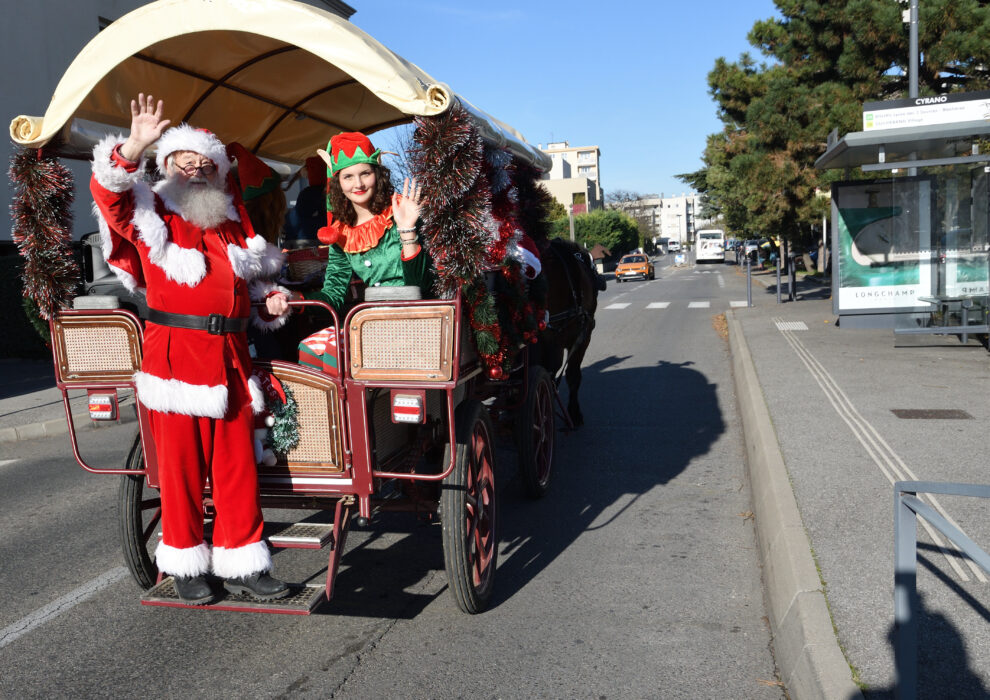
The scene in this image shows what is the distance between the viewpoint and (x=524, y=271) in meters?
5.45

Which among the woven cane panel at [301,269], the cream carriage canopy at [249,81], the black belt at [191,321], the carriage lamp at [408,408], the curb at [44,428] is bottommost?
the curb at [44,428]

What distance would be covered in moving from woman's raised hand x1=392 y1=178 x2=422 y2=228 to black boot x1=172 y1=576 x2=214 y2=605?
1.87 meters

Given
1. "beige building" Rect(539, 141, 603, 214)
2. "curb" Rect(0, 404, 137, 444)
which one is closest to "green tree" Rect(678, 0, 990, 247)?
"curb" Rect(0, 404, 137, 444)

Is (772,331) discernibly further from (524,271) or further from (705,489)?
(524,271)

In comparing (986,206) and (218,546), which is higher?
(986,206)

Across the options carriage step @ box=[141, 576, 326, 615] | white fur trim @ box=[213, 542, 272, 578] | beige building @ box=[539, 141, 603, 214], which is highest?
beige building @ box=[539, 141, 603, 214]

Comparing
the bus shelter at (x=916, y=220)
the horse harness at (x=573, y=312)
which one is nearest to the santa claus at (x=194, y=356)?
the horse harness at (x=573, y=312)

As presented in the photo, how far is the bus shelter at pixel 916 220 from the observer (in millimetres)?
12039

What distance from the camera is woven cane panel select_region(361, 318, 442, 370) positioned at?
3.74 m

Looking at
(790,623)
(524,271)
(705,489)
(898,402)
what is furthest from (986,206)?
(790,623)

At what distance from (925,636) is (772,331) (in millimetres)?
13223

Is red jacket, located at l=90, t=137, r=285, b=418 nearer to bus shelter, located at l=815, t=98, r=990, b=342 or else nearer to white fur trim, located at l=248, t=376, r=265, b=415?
white fur trim, located at l=248, t=376, r=265, b=415

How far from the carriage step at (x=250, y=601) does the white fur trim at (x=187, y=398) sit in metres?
0.83

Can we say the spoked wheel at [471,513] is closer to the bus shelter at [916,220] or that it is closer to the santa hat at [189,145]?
the santa hat at [189,145]
